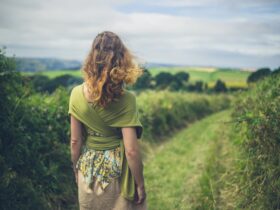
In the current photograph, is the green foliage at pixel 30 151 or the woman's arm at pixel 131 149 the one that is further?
the green foliage at pixel 30 151

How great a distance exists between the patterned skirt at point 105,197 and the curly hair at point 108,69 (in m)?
0.80

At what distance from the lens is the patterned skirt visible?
378 centimetres

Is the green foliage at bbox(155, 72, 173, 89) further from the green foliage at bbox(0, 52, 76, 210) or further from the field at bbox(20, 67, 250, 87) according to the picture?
the green foliage at bbox(0, 52, 76, 210)

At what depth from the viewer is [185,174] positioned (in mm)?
9805

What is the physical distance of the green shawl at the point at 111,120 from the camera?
3646mm

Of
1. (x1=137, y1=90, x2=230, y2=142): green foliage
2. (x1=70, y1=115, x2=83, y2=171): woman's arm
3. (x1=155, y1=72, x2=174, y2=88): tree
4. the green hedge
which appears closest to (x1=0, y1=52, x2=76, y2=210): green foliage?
the green hedge

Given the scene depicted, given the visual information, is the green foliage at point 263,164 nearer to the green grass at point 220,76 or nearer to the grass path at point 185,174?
the grass path at point 185,174

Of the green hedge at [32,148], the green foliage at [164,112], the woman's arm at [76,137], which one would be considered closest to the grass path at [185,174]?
the green foliage at [164,112]

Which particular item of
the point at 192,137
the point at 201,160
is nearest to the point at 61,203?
the point at 201,160

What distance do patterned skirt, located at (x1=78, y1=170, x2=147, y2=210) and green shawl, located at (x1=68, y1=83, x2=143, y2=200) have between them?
0.07 m

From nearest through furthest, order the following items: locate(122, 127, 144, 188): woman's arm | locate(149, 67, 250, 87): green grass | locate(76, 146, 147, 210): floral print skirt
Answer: locate(122, 127, 144, 188): woman's arm → locate(76, 146, 147, 210): floral print skirt → locate(149, 67, 250, 87): green grass

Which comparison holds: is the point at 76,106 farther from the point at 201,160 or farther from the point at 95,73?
the point at 201,160

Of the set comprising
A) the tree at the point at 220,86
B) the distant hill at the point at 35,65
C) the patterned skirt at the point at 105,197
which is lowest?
the tree at the point at 220,86

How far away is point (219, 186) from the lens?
25.0 feet
